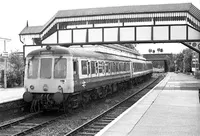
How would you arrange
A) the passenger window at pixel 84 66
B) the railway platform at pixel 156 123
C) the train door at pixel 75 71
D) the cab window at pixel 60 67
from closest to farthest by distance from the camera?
the railway platform at pixel 156 123, the cab window at pixel 60 67, the train door at pixel 75 71, the passenger window at pixel 84 66

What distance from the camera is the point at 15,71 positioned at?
80.1 feet

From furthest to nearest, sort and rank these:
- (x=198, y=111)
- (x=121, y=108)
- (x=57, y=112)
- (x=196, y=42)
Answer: (x=196, y=42)
(x=121, y=108)
(x=57, y=112)
(x=198, y=111)

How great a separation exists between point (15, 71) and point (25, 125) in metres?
14.3

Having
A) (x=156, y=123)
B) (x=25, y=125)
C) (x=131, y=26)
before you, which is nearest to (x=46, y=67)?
(x=25, y=125)

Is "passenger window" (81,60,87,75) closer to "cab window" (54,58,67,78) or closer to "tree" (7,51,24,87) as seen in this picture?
"cab window" (54,58,67,78)

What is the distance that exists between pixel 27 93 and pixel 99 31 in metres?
12.3

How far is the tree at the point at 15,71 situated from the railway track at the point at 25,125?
11.7 m

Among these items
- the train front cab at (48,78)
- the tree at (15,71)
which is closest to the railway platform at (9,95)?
the train front cab at (48,78)

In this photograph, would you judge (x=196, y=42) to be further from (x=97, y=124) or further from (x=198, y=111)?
(x=97, y=124)

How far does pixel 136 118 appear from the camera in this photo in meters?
10.4

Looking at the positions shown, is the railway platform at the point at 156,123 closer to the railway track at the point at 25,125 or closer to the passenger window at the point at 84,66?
the railway track at the point at 25,125

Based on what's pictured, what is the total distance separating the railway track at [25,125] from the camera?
31.4 ft

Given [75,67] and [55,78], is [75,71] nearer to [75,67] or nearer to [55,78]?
[75,67]

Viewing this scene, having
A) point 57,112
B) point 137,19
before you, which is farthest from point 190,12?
point 57,112
